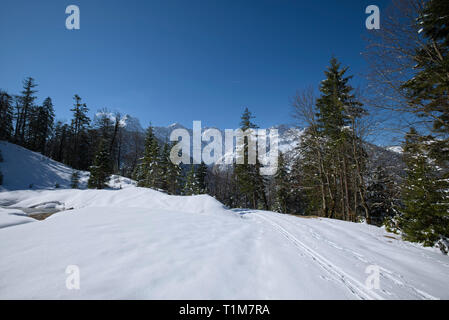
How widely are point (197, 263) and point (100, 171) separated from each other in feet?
72.5

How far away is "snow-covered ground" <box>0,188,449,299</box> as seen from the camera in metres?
1.96

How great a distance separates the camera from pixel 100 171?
18938 millimetres

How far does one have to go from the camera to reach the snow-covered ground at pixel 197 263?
1960mm

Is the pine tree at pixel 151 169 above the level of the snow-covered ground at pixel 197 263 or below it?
above

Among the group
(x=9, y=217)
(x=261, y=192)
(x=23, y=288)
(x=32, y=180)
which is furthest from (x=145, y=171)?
(x=23, y=288)

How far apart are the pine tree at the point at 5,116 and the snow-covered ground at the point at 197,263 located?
3708cm

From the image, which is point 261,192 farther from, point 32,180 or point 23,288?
point 32,180

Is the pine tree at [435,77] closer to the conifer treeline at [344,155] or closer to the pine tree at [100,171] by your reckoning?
the conifer treeline at [344,155]

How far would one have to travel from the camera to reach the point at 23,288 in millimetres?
1802

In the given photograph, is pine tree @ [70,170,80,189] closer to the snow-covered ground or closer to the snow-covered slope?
the snow-covered slope
